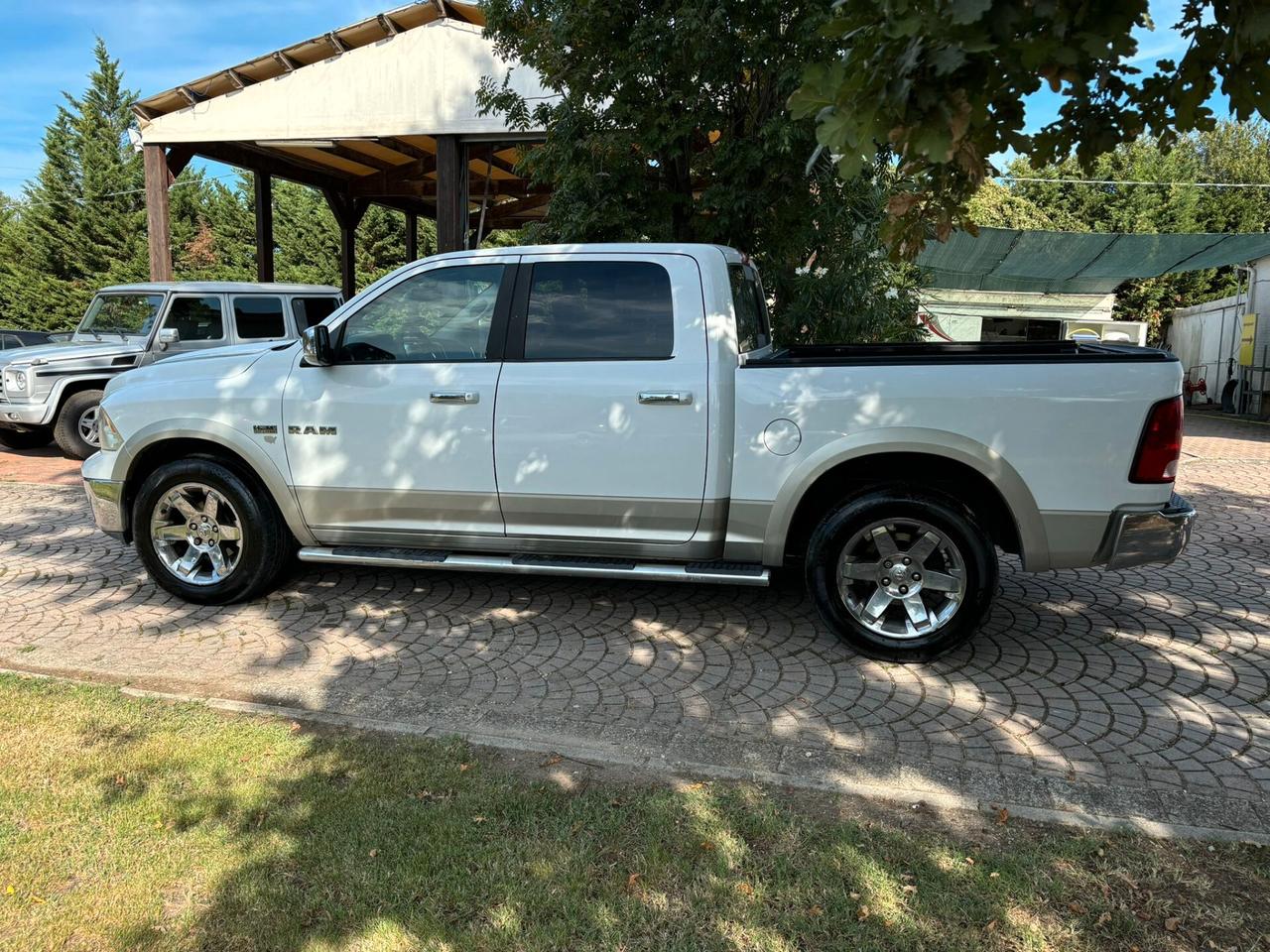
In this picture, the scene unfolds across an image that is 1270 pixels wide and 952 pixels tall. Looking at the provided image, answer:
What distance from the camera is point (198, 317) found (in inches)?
390

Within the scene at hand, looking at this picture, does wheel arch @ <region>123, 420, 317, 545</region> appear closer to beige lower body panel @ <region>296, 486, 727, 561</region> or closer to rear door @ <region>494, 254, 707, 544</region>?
beige lower body panel @ <region>296, 486, 727, 561</region>

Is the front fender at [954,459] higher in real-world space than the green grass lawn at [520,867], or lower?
higher

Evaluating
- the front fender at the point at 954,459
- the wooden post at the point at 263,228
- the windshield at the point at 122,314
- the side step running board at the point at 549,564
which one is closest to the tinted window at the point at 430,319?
the side step running board at the point at 549,564

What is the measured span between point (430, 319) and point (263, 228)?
14.0m

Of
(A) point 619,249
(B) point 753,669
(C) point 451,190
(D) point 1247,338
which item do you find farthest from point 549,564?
(D) point 1247,338

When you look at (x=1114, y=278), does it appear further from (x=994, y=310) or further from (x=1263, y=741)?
(x=1263, y=741)

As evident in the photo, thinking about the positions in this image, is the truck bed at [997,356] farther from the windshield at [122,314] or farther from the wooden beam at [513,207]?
the wooden beam at [513,207]

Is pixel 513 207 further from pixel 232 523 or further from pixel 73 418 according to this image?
pixel 232 523

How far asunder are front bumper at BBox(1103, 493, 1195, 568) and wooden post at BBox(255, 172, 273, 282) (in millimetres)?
16020

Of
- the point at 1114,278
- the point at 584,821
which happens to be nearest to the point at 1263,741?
the point at 584,821

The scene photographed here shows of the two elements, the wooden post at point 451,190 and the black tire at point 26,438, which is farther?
the wooden post at point 451,190

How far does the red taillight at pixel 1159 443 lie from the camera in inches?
152

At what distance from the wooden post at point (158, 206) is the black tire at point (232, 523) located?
399 inches

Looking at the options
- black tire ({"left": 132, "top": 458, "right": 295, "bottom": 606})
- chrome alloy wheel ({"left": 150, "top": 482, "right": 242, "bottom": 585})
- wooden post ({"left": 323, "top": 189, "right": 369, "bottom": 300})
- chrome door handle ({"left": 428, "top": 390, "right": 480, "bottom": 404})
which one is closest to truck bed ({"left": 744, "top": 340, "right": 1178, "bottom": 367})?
chrome door handle ({"left": 428, "top": 390, "right": 480, "bottom": 404})
